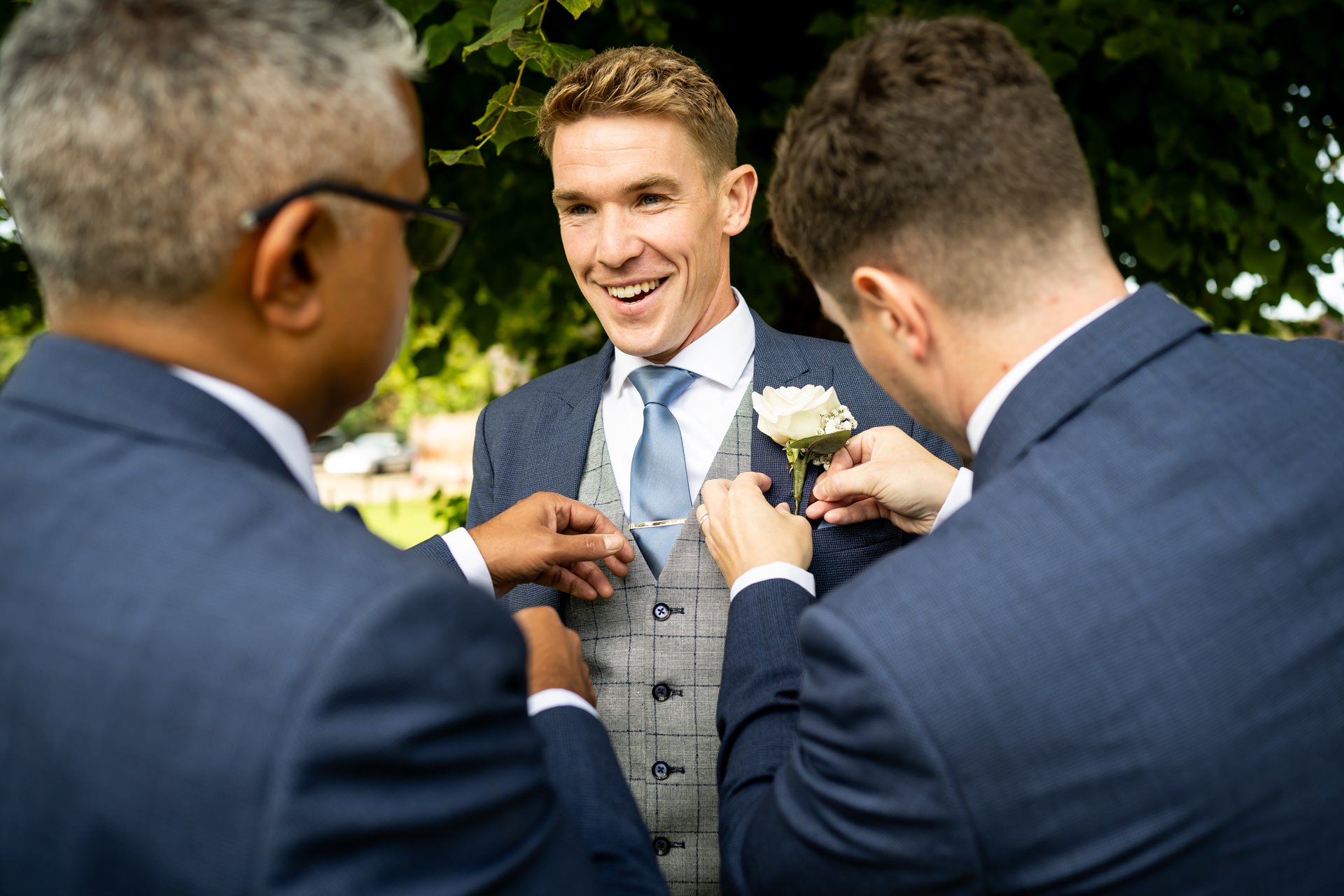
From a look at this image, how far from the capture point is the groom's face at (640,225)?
2.49 meters

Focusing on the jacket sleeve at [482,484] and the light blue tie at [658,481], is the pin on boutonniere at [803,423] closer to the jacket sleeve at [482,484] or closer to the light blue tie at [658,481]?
the light blue tie at [658,481]

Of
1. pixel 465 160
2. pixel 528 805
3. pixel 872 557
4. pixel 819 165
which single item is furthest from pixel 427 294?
pixel 528 805

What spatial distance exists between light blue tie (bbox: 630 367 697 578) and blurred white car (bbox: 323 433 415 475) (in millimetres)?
38669

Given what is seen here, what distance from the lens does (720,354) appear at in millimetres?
2580

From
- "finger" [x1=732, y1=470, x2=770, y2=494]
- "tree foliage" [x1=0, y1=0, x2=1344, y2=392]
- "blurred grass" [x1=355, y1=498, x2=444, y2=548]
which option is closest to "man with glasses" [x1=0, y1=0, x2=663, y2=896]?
"finger" [x1=732, y1=470, x2=770, y2=494]

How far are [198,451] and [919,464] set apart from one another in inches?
57.4

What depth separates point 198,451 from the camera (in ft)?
4.02

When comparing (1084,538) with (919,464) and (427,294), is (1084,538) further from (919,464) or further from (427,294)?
(427,294)

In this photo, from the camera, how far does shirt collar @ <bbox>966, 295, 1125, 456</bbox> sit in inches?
60.5

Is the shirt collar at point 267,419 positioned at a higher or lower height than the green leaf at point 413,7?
lower

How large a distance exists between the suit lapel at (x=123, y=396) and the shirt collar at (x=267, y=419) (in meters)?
0.02

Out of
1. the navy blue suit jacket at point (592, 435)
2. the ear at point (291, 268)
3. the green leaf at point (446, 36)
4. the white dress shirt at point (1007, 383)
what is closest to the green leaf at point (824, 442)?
the navy blue suit jacket at point (592, 435)

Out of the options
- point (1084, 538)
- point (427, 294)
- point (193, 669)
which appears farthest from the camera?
point (427, 294)

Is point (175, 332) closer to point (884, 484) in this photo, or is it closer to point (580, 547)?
point (580, 547)
